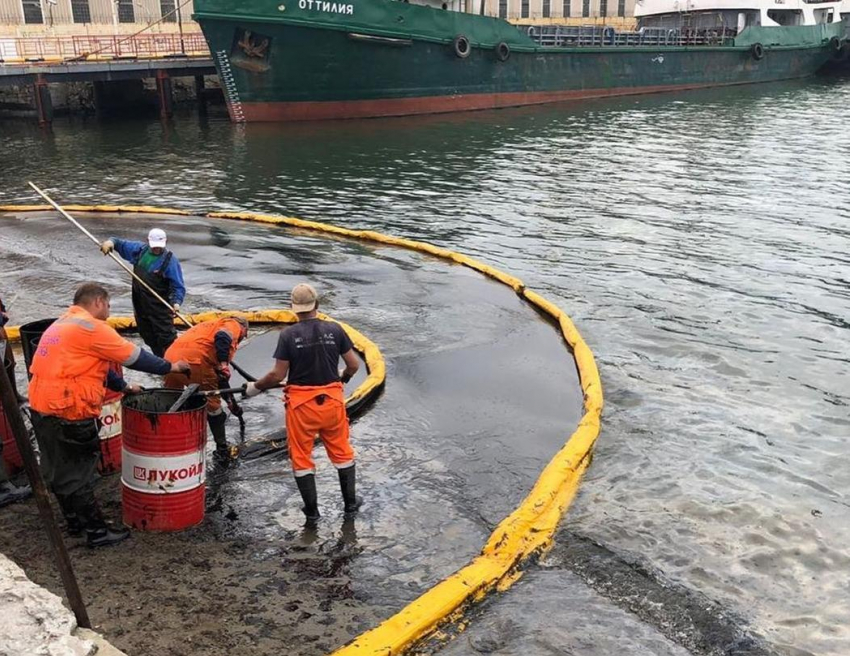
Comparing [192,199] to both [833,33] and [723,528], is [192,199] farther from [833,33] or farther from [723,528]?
[833,33]

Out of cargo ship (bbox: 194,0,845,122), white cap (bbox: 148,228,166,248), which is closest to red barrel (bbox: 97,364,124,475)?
white cap (bbox: 148,228,166,248)

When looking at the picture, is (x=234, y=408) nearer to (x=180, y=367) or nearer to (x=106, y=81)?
(x=180, y=367)

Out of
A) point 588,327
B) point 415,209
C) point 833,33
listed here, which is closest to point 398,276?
point 588,327

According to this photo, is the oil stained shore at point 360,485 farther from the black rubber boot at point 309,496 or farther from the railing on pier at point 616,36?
the railing on pier at point 616,36

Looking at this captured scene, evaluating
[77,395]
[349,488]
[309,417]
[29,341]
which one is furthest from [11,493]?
[349,488]

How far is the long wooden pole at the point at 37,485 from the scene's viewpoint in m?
3.01

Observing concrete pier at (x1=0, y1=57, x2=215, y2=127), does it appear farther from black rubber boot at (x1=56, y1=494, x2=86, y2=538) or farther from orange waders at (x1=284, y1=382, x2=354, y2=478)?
orange waders at (x1=284, y1=382, x2=354, y2=478)

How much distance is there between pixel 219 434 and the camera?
606 cm

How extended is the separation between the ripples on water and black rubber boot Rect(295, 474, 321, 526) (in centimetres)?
148

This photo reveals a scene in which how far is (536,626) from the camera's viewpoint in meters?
4.46

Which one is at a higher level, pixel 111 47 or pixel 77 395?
pixel 111 47

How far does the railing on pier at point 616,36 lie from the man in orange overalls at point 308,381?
3281 cm

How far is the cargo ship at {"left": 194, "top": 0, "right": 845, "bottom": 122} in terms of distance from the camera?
28.3 meters

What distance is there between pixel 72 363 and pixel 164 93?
3269 centimetres
